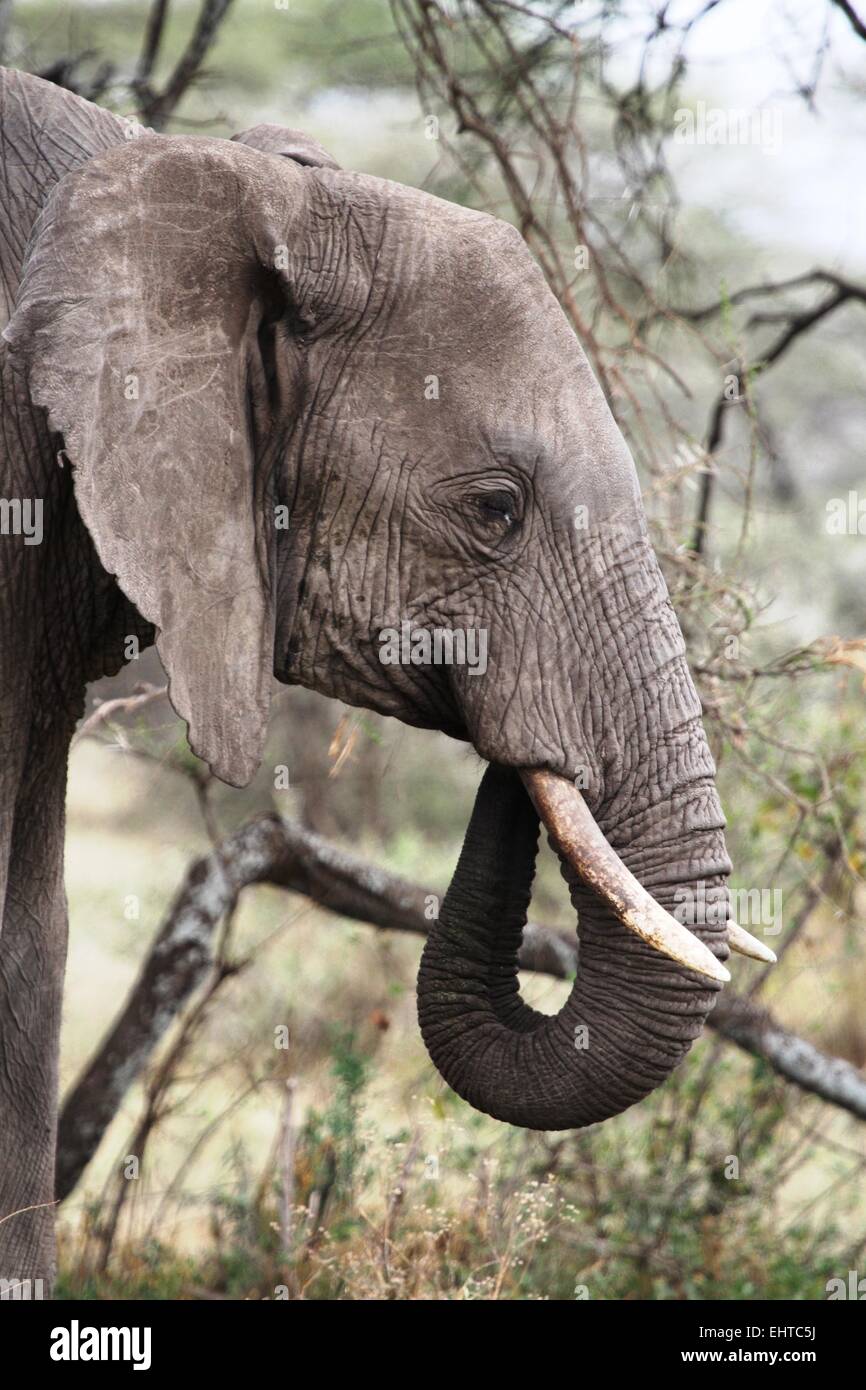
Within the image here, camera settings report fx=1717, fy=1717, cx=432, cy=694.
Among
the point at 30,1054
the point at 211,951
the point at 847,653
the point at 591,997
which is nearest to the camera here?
the point at 591,997

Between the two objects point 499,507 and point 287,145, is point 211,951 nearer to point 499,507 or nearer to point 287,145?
point 499,507

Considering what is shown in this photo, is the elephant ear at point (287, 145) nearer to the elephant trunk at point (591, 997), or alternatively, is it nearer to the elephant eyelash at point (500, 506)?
the elephant eyelash at point (500, 506)

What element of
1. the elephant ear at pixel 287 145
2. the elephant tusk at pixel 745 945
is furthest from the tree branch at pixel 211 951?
the elephant ear at pixel 287 145

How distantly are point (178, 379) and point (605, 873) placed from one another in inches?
43.3

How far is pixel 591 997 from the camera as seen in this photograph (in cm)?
303

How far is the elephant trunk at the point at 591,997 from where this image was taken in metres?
2.95

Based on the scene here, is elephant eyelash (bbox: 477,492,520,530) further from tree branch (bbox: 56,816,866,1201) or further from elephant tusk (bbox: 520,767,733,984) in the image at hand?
tree branch (bbox: 56,816,866,1201)

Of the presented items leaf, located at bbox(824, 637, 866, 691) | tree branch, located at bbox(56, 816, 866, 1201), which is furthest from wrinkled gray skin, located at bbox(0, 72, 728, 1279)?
tree branch, located at bbox(56, 816, 866, 1201)

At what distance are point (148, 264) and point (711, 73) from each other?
1855cm

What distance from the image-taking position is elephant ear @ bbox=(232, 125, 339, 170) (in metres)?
3.23

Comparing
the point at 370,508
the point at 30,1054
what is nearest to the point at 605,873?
the point at 370,508

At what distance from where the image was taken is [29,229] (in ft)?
10.2

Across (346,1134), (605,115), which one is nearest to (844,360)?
(605,115)

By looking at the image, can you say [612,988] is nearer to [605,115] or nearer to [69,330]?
[69,330]
